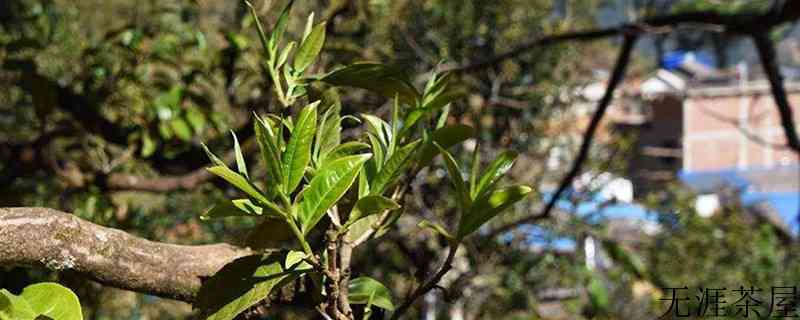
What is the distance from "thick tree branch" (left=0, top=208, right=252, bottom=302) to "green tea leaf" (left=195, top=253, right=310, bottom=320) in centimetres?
4

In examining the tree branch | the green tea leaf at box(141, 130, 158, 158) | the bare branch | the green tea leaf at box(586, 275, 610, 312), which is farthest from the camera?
the bare branch

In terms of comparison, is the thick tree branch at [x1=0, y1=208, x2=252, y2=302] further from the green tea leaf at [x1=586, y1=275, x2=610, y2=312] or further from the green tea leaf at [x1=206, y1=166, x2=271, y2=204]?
the green tea leaf at [x1=586, y1=275, x2=610, y2=312]

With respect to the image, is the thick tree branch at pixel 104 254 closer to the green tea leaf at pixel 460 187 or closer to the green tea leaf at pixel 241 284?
the green tea leaf at pixel 241 284

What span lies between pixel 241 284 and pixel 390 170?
108 mm

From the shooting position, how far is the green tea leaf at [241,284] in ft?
1.76

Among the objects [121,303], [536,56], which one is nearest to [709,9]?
[536,56]

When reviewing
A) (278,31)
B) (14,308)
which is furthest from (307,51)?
(14,308)

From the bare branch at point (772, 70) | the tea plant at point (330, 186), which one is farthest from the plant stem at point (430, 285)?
the bare branch at point (772, 70)

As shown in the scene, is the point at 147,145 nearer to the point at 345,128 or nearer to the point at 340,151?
the point at 345,128

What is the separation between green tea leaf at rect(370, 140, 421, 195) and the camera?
0.53 m

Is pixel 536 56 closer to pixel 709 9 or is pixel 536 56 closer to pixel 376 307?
pixel 709 9

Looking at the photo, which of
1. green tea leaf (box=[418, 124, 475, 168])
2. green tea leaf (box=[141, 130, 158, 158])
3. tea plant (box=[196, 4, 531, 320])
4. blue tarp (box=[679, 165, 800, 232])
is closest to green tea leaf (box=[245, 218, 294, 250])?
tea plant (box=[196, 4, 531, 320])

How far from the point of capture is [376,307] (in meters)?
0.64

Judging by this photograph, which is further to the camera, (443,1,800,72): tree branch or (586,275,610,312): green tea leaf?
(443,1,800,72): tree branch
